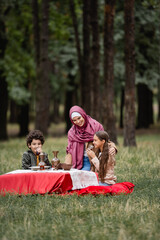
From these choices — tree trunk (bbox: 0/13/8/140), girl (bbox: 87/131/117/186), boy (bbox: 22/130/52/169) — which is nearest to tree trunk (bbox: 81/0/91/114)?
tree trunk (bbox: 0/13/8/140)

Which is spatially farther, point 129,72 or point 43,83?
point 43,83

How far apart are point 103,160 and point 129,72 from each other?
26.2ft

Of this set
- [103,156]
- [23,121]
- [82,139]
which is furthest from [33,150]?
[23,121]

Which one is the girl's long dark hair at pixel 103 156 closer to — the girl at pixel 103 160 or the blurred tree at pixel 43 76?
the girl at pixel 103 160

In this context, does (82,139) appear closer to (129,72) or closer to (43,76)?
(129,72)

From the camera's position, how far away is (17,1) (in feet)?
80.3

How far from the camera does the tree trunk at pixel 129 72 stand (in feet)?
49.2

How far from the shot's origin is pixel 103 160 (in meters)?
7.79

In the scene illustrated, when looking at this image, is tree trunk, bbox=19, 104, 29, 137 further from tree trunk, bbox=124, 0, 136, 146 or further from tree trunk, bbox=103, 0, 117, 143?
tree trunk, bbox=124, 0, 136, 146

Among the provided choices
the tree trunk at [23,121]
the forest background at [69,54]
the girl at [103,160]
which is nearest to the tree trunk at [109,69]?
the forest background at [69,54]

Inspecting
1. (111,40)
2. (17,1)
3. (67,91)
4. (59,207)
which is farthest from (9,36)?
(59,207)

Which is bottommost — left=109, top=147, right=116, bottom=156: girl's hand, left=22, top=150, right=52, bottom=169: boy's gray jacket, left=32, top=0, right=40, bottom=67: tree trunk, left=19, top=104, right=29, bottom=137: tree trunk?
left=19, top=104, right=29, bottom=137: tree trunk

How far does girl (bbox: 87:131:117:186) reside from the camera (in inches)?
308

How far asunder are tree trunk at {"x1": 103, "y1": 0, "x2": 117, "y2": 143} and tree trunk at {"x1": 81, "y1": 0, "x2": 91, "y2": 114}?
12.3 feet
